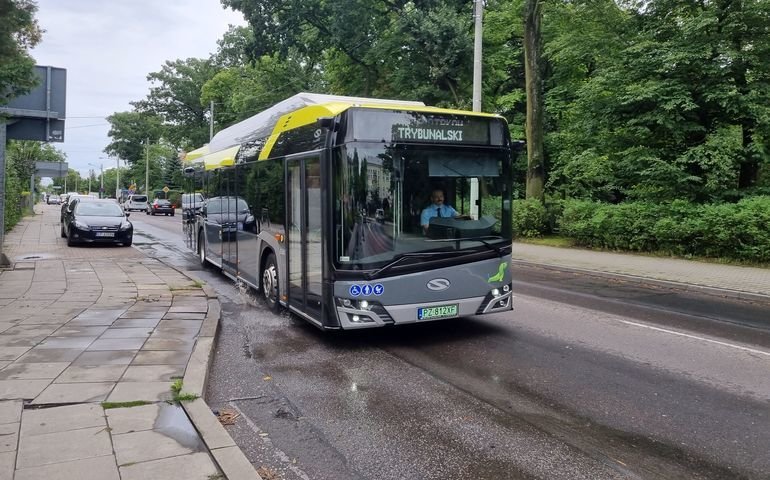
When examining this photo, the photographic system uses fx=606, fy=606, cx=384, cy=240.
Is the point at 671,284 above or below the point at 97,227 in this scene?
below

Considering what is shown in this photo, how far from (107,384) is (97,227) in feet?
52.2

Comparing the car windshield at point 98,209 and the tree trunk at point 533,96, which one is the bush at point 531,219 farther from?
the car windshield at point 98,209

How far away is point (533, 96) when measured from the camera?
2327 cm

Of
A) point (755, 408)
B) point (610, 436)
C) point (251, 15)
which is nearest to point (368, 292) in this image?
point (610, 436)

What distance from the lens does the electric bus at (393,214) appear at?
670cm

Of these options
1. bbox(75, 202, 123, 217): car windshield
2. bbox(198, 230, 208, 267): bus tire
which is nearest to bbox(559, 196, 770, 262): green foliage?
bbox(198, 230, 208, 267): bus tire

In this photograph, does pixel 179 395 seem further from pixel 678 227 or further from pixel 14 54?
pixel 678 227

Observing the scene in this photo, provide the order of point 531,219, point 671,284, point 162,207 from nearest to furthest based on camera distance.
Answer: point 671,284
point 531,219
point 162,207

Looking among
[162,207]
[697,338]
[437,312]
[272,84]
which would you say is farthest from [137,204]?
[697,338]

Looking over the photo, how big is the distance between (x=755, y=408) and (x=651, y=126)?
14.5m

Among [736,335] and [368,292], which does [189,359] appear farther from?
[736,335]

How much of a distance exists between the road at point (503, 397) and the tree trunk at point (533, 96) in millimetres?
14799

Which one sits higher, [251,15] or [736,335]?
[251,15]

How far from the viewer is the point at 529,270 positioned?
15.8 metres
